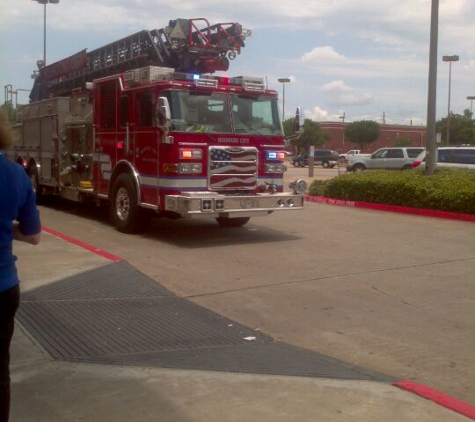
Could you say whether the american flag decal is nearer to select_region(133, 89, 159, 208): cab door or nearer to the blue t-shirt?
select_region(133, 89, 159, 208): cab door

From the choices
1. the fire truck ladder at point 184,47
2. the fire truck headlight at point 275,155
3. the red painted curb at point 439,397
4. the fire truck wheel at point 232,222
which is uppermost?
the fire truck ladder at point 184,47

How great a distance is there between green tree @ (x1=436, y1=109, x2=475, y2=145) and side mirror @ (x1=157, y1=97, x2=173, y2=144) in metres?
58.7

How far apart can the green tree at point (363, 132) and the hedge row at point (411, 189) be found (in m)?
66.3

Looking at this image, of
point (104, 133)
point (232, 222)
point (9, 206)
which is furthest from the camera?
point (232, 222)

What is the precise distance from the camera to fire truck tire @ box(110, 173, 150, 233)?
11422mm

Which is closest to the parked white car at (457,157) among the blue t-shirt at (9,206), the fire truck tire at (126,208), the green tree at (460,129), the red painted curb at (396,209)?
the red painted curb at (396,209)

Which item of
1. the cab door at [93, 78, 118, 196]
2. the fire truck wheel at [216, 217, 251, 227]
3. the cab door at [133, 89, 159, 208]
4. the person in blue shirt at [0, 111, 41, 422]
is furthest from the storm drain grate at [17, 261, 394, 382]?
the fire truck wheel at [216, 217, 251, 227]

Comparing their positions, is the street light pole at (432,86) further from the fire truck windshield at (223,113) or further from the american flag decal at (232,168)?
the american flag decal at (232,168)

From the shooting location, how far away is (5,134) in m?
3.41

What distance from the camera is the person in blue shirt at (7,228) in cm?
333

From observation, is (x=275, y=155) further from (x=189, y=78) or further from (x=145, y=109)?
(x=145, y=109)

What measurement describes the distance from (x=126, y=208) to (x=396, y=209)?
727 cm

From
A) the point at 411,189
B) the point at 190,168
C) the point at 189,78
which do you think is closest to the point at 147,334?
the point at 190,168

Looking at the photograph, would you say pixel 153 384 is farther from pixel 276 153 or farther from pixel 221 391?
pixel 276 153
